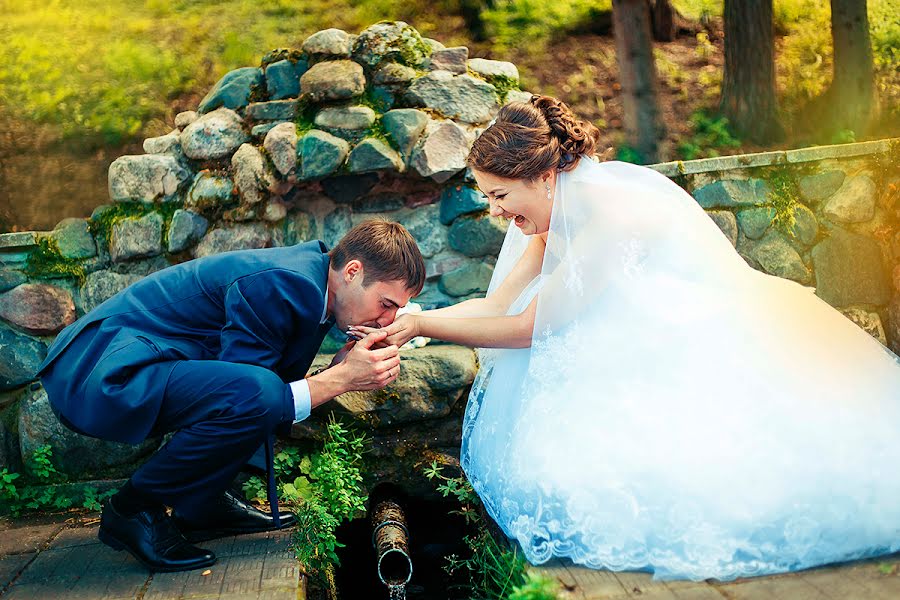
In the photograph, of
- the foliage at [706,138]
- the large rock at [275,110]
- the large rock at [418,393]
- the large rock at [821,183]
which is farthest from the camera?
the foliage at [706,138]

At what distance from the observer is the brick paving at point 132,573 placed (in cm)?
268

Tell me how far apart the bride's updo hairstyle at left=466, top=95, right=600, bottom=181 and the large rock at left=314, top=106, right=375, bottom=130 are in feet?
4.21

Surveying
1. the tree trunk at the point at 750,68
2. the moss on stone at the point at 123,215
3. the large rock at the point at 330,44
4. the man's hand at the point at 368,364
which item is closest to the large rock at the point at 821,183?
the tree trunk at the point at 750,68

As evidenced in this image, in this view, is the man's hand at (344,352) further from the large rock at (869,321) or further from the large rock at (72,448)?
the large rock at (869,321)

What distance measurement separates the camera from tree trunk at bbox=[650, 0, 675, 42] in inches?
234

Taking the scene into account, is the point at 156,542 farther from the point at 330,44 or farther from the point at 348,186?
the point at 330,44

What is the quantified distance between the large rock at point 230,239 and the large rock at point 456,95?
1.09 meters

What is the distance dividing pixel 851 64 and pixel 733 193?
1.60 meters

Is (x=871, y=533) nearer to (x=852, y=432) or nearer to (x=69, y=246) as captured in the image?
(x=852, y=432)

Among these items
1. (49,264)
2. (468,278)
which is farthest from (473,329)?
(49,264)

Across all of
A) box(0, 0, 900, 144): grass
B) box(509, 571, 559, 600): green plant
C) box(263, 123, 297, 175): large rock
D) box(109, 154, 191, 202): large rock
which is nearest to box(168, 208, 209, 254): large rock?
box(109, 154, 191, 202): large rock

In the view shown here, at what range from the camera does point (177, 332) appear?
2.95 meters

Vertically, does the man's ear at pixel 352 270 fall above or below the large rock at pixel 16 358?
above

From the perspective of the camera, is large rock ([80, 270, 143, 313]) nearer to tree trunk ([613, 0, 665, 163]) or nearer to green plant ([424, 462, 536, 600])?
green plant ([424, 462, 536, 600])
